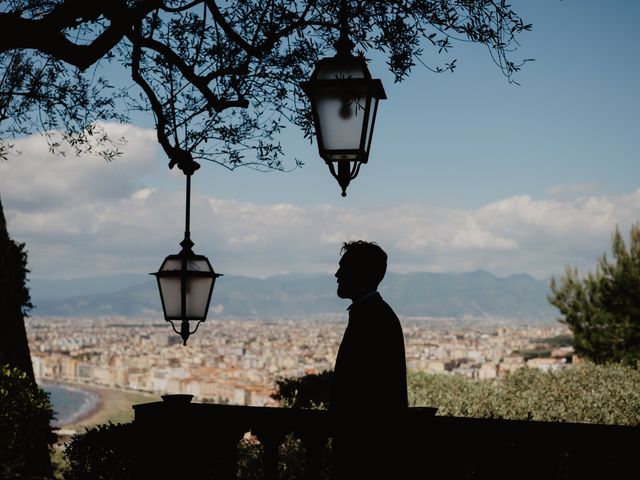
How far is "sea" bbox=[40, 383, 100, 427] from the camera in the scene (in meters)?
59.5

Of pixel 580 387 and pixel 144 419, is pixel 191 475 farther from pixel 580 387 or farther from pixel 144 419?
pixel 580 387

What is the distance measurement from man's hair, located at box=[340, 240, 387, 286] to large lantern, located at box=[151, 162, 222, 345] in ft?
6.63

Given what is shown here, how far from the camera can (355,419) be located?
154 inches

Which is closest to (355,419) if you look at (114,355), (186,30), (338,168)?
(338,168)

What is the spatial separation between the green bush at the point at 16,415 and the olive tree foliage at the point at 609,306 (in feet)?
71.4

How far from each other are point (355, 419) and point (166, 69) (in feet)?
20.8

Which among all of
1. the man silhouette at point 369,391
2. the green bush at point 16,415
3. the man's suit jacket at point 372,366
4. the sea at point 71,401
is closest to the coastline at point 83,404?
the sea at point 71,401

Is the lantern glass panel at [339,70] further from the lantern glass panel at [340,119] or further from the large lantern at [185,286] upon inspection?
the large lantern at [185,286]

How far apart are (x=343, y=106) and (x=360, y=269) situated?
1074 mm

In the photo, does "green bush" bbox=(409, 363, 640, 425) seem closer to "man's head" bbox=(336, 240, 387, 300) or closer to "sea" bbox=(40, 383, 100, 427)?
"man's head" bbox=(336, 240, 387, 300)

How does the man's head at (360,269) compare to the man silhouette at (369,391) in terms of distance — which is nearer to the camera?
the man silhouette at (369,391)

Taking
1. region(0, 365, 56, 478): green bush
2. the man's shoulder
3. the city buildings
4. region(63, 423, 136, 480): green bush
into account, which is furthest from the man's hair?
the city buildings

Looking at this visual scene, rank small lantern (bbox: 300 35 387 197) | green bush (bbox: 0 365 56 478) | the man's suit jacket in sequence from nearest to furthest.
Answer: the man's suit jacket < small lantern (bbox: 300 35 387 197) < green bush (bbox: 0 365 56 478)

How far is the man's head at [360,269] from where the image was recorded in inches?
161
